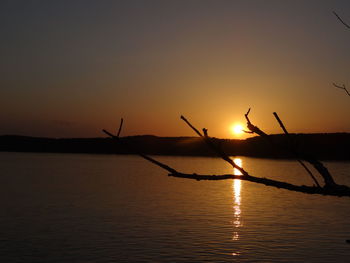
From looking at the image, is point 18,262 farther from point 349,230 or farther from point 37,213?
point 349,230

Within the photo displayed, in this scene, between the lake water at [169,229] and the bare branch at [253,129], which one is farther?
the lake water at [169,229]

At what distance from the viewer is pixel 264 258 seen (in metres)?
34.9

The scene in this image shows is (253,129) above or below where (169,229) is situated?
above

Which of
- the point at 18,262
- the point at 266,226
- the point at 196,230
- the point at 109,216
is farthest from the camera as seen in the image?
the point at 109,216

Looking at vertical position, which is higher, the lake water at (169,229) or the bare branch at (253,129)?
the bare branch at (253,129)

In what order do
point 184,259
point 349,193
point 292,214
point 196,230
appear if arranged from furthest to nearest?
point 292,214 < point 196,230 < point 184,259 < point 349,193

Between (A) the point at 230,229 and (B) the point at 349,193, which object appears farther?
(A) the point at 230,229

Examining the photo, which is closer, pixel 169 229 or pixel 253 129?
pixel 253 129

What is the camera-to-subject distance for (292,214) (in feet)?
195

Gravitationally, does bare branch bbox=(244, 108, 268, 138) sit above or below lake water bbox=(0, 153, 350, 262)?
above

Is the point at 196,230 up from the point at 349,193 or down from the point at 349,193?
down

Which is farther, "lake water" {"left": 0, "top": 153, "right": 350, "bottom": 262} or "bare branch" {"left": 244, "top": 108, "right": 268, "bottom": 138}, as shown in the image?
"lake water" {"left": 0, "top": 153, "right": 350, "bottom": 262}

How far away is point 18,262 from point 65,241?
6850mm

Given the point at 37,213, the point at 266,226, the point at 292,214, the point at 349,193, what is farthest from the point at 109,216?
the point at 349,193
